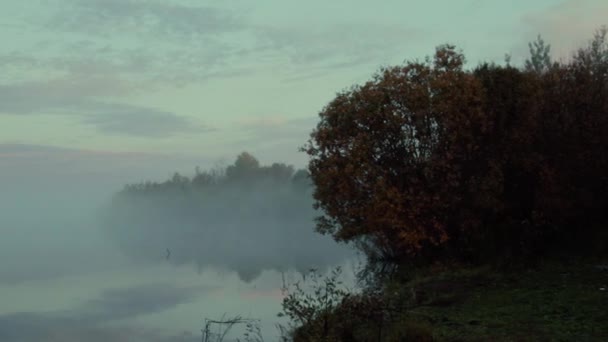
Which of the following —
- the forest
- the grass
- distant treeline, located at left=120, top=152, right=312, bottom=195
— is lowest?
the grass

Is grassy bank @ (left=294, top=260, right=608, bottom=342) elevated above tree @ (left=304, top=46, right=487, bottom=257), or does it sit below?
below

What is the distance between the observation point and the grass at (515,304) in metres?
13.6

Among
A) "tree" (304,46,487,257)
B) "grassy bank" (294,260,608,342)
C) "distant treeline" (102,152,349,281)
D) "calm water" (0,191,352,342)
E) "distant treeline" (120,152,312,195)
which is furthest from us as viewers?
"distant treeline" (120,152,312,195)

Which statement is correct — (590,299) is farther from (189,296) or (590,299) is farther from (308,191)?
(308,191)

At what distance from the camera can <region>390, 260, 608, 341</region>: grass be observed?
1364cm

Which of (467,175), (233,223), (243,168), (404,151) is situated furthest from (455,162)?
(243,168)

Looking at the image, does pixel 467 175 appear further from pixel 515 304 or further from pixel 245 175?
pixel 245 175

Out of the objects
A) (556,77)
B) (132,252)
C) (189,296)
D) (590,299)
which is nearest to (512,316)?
(590,299)

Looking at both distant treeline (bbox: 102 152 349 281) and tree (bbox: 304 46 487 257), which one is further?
distant treeline (bbox: 102 152 349 281)

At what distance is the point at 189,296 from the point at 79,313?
5322 millimetres

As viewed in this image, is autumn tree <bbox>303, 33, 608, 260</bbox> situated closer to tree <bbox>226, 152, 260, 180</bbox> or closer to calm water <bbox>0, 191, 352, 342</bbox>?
calm water <bbox>0, 191, 352, 342</bbox>

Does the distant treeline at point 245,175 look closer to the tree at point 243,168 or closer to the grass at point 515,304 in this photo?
the tree at point 243,168

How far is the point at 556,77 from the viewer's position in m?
27.6

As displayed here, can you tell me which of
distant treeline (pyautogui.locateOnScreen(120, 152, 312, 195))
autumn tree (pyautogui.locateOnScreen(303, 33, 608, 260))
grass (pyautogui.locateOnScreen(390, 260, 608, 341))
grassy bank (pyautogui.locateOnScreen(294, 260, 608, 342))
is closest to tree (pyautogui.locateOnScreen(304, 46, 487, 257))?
autumn tree (pyautogui.locateOnScreen(303, 33, 608, 260))
